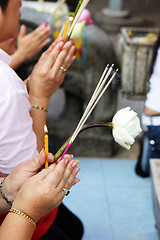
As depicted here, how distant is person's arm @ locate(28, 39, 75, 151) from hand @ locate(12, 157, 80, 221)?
29 centimetres

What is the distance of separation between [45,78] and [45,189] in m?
0.41

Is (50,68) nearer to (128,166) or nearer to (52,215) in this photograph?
(52,215)

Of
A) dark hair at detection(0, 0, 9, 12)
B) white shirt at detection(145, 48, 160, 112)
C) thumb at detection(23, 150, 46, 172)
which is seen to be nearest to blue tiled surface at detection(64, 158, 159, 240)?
white shirt at detection(145, 48, 160, 112)

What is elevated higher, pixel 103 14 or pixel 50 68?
pixel 50 68

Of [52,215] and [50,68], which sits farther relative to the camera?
[52,215]

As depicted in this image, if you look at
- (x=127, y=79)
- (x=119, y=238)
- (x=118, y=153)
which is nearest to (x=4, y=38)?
(x=119, y=238)

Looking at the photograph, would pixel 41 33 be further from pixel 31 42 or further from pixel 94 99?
pixel 94 99

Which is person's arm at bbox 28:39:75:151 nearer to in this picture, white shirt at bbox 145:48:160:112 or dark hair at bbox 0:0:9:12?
dark hair at bbox 0:0:9:12

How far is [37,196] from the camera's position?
73cm

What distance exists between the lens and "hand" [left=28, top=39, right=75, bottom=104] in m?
1.02

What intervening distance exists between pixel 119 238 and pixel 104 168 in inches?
24.8

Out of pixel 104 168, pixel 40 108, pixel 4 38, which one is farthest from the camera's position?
pixel 104 168

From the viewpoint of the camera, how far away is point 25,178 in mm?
Result: 804

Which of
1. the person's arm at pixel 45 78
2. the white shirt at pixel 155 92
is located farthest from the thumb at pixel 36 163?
the white shirt at pixel 155 92
